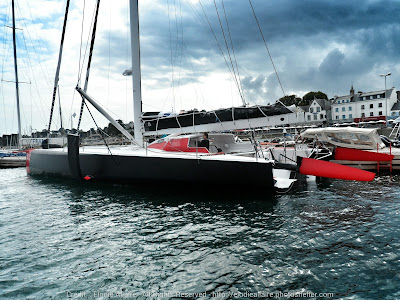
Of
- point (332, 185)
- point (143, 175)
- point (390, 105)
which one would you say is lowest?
point (332, 185)

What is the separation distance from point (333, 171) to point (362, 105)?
198 ft

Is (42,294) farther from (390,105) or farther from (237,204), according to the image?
(390,105)

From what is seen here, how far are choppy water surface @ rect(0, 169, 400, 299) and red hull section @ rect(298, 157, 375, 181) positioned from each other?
2.40 ft

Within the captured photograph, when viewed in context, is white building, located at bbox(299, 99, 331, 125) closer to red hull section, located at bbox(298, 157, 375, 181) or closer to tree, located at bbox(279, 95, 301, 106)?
tree, located at bbox(279, 95, 301, 106)

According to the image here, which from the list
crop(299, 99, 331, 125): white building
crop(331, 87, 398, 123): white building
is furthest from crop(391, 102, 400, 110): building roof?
crop(299, 99, 331, 125): white building

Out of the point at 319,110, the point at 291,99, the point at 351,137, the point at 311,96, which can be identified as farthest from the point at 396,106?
the point at 351,137

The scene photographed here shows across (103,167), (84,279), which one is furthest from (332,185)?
(84,279)

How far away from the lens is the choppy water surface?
366 centimetres

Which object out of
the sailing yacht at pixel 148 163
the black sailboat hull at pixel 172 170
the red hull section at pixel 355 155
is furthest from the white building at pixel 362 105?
the black sailboat hull at pixel 172 170

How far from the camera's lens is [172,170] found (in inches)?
327

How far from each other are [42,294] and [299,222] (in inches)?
188

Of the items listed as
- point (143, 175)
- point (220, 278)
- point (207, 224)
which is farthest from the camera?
point (143, 175)

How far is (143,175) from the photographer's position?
893 cm

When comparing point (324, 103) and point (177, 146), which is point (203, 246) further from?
point (324, 103)
